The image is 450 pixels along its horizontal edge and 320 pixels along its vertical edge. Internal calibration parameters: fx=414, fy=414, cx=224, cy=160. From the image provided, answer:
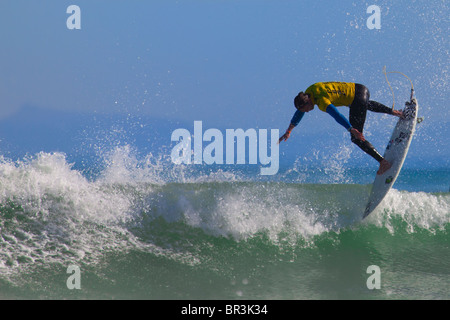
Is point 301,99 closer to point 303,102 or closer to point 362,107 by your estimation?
point 303,102

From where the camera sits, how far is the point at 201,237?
18.0ft

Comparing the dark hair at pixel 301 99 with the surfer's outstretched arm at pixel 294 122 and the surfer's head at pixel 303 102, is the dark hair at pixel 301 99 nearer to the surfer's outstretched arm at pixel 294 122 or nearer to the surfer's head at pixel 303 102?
the surfer's head at pixel 303 102

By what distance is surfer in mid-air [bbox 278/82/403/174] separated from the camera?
5736 mm

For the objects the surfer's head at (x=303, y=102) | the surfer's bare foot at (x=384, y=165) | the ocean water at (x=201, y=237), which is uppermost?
the surfer's head at (x=303, y=102)

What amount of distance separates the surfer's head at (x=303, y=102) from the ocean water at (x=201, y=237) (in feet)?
4.57

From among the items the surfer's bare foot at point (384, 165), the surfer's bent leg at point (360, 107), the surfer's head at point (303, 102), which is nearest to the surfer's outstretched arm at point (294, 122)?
the surfer's head at point (303, 102)

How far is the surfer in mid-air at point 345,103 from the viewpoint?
5736 mm

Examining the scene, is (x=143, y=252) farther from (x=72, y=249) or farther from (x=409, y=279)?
(x=409, y=279)

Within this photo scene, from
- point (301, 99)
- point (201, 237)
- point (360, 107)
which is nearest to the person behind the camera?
point (201, 237)

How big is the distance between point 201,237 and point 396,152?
3.13m

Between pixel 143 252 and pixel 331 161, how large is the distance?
3735 millimetres

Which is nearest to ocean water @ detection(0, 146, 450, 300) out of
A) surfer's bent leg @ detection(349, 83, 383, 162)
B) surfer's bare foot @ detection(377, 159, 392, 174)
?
surfer's bare foot @ detection(377, 159, 392, 174)

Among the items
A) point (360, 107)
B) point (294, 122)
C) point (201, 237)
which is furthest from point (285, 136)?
point (201, 237)

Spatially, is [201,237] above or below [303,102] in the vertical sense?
below
